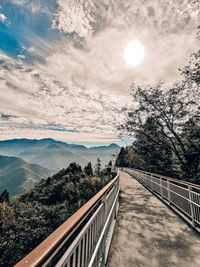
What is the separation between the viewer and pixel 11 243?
15.7m

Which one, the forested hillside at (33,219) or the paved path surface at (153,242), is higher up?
the paved path surface at (153,242)

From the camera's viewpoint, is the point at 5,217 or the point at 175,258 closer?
the point at 175,258

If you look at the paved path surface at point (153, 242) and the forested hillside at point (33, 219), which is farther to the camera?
the forested hillside at point (33, 219)

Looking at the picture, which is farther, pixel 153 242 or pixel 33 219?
pixel 33 219

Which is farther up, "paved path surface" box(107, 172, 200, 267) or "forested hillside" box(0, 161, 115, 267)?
"paved path surface" box(107, 172, 200, 267)

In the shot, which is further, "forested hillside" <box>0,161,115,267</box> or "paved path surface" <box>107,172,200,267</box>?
"forested hillside" <box>0,161,115,267</box>

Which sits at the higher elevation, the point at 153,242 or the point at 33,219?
the point at 153,242

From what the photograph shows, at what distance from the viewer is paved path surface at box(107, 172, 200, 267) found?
8.91 feet

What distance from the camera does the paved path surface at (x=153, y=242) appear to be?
272 cm

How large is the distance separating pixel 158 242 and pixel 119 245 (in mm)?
1051

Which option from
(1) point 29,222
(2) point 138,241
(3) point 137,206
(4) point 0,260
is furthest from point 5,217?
(2) point 138,241

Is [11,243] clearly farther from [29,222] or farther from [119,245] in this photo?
[119,245]

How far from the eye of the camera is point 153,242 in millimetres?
3330

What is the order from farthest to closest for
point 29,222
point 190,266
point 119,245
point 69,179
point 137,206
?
point 69,179 < point 29,222 < point 137,206 < point 119,245 < point 190,266
